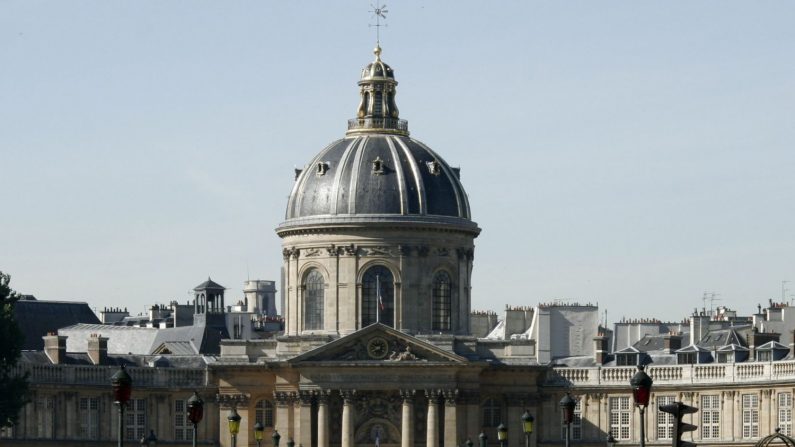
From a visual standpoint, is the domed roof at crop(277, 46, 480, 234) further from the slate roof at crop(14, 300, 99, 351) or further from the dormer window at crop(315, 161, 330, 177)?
the slate roof at crop(14, 300, 99, 351)

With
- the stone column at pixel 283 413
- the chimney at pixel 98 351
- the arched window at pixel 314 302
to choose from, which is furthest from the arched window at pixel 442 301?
the chimney at pixel 98 351

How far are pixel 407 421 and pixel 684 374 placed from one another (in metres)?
13.7

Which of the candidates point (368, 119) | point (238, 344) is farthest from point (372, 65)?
point (238, 344)

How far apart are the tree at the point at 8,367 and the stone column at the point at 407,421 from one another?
19.7m

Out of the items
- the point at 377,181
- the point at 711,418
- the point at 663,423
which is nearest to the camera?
the point at 711,418

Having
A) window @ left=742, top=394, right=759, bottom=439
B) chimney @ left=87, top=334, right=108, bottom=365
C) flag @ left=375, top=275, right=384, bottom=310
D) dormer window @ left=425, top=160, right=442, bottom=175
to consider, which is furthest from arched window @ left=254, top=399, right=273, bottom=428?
window @ left=742, top=394, right=759, bottom=439

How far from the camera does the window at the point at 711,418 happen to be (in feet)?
419

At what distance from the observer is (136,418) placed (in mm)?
130000

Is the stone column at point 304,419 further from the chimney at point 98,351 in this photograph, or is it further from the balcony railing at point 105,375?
the chimney at point 98,351

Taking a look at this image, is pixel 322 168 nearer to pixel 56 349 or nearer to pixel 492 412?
pixel 492 412

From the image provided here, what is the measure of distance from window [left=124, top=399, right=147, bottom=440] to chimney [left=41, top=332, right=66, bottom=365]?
408 cm

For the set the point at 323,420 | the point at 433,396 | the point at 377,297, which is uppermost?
the point at 377,297

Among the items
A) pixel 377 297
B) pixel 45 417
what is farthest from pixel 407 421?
pixel 45 417

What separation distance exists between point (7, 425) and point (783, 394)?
36.3 meters
